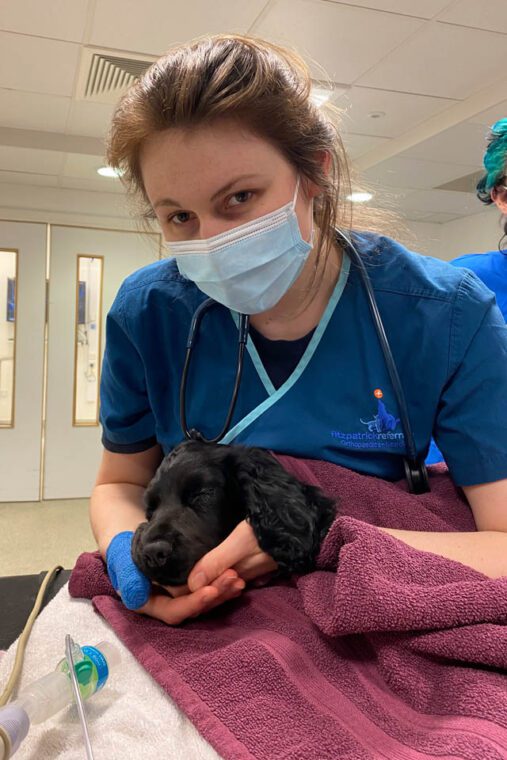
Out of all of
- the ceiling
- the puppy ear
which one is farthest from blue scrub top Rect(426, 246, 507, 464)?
the puppy ear

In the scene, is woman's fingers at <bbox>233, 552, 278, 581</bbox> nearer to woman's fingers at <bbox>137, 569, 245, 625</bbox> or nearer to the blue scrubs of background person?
woman's fingers at <bbox>137, 569, 245, 625</bbox>

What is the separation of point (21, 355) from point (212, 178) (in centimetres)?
408

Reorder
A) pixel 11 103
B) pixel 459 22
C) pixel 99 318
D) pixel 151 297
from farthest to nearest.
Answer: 1. pixel 99 318
2. pixel 11 103
3. pixel 459 22
4. pixel 151 297

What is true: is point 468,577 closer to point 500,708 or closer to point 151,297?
point 500,708

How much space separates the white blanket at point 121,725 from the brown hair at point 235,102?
0.65m

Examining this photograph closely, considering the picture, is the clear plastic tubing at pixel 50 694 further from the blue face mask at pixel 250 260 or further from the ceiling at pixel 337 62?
the ceiling at pixel 337 62

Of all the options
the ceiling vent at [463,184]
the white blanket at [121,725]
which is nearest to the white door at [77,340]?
the ceiling vent at [463,184]

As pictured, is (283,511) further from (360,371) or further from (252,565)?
(360,371)

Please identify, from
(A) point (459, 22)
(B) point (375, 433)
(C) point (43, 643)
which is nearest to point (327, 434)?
(B) point (375, 433)

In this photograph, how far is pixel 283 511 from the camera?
0.75m

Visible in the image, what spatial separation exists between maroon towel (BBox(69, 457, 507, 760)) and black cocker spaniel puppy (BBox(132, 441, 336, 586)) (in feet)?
0.17

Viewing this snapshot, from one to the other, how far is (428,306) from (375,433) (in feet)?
0.63

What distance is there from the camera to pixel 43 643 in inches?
29.5

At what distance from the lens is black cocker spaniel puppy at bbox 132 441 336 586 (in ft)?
2.44
